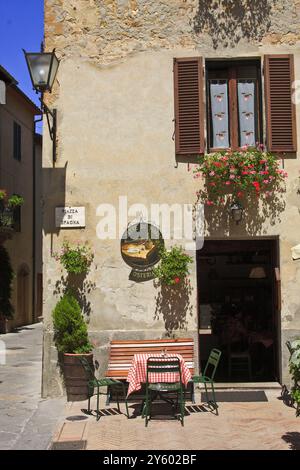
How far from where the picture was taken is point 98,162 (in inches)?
380

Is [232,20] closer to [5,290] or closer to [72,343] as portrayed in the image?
[72,343]

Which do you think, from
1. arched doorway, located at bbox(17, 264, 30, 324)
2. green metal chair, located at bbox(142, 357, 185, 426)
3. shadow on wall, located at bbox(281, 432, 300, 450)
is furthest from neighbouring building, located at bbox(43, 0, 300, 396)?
arched doorway, located at bbox(17, 264, 30, 324)

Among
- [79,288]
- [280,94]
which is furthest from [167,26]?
[79,288]

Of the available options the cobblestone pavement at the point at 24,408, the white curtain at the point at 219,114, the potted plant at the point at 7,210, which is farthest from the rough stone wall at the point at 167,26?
the potted plant at the point at 7,210

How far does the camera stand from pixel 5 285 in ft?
73.4

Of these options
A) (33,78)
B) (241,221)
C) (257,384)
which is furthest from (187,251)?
(33,78)

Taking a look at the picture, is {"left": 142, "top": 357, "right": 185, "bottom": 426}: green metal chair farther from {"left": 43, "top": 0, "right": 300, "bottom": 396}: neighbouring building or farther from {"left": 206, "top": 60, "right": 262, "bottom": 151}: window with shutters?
{"left": 206, "top": 60, "right": 262, "bottom": 151}: window with shutters

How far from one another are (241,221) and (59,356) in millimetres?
3809

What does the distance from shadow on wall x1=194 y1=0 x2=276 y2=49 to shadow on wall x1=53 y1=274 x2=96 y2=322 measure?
4.62 meters

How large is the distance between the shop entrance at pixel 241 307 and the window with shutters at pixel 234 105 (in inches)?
76.5

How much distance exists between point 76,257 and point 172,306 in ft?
5.91

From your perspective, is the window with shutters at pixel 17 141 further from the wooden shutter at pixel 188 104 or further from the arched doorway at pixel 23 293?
the wooden shutter at pixel 188 104

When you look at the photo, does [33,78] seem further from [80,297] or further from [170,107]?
[80,297]

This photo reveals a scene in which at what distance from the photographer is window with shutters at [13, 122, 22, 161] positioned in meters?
24.7
